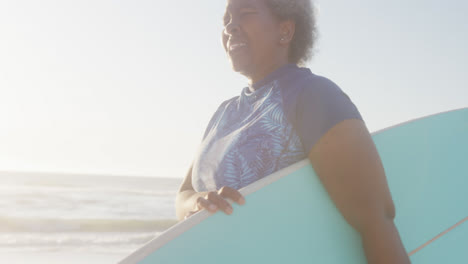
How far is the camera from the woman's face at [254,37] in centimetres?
118

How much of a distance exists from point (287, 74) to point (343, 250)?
0.47 meters

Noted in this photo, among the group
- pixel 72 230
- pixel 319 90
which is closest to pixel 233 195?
pixel 319 90

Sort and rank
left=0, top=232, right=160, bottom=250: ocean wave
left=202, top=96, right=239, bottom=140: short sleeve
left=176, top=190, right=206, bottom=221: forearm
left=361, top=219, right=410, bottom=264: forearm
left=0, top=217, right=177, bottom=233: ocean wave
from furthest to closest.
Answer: left=0, top=217, right=177, bottom=233: ocean wave < left=0, top=232, right=160, bottom=250: ocean wave < left=202, top=96, right=239, bottom=140: short sleeve < left=176, top=190, right=206, bottom=221: forearm < left=361, top=219, right=410, bottom=264: forearm

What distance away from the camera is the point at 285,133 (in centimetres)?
97

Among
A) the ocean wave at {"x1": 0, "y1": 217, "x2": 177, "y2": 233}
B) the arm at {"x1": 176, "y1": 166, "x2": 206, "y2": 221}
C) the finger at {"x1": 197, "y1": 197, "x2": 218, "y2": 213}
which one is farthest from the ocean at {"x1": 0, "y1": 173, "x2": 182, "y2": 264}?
the finger at {"x1": 197, "y1": 197, "x2": 218, "y2": 213}

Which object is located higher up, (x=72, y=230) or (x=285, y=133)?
(x=285, y=133)

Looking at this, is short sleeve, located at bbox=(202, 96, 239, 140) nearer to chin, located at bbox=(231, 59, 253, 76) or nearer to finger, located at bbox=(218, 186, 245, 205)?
chin, located at bbox=(231, 59, 253, 76)

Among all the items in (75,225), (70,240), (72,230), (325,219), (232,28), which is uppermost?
(232,28)

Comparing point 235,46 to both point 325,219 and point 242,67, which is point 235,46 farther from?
point 325,219

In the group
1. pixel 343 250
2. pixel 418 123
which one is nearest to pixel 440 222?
pixel 418 123

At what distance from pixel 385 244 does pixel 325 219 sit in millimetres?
167

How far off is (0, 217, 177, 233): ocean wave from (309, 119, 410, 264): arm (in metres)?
7.46

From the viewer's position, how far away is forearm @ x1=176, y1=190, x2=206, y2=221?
1128 mm

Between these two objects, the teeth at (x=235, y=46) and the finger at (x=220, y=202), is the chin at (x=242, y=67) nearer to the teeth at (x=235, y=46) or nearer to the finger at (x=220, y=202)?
the teeth at (x=235, y=46)
